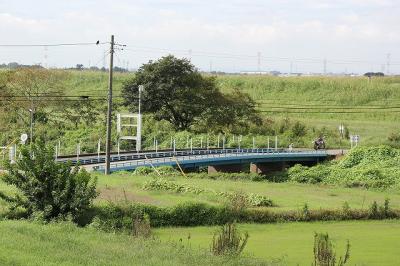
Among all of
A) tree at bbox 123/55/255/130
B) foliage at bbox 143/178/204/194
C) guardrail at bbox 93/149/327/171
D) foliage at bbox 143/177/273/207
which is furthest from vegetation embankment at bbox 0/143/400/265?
tree at bbox 123/55/255/130

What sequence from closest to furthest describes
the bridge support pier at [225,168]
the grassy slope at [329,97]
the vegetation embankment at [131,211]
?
the vegetation embankment at [131,211], the bridge support pier at [225,168], the grassy slope at [329,97]

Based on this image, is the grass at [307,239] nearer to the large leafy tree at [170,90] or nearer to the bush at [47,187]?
the bush at [47,187]

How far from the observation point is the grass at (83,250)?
59.2 ft

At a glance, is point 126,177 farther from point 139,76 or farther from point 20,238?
point 139,76

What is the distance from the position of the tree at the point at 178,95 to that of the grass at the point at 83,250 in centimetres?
4681

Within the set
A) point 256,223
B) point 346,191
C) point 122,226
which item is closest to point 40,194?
point 122,226

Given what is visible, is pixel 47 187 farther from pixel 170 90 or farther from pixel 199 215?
A: pixel 170 90

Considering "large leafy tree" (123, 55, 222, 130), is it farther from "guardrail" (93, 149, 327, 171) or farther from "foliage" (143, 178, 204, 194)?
"foliage" (143, 178, 204, 194)

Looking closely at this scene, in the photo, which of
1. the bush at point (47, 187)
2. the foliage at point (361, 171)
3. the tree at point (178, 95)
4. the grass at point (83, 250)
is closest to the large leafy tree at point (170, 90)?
the tree at point (178, 95)

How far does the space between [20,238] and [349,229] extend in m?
17.4

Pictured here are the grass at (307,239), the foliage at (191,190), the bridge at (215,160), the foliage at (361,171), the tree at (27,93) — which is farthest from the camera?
the tree at (27,93)

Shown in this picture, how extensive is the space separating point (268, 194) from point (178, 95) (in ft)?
102

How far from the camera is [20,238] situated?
21.0 m

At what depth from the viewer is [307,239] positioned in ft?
97.5
